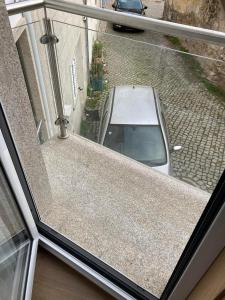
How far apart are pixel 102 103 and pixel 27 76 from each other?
0.59 m

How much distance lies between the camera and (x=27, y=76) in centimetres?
155

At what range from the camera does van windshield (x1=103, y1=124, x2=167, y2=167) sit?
177 cm

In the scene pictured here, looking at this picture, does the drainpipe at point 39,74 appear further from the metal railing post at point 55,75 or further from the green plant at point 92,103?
the green plant at point 92,103

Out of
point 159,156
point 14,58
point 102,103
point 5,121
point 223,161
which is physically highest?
point 14,58

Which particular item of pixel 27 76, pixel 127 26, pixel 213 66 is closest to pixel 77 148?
pixel 27 76

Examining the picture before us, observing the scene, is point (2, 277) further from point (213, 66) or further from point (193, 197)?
point (213, 66)

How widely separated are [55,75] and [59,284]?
116cm

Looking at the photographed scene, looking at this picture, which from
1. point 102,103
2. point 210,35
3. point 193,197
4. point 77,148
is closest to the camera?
point 210,35

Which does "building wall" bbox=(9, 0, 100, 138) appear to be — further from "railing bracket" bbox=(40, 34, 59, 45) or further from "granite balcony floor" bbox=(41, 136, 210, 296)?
Result: "granite balcony floor" bbox=(41, 136, 210, 296)

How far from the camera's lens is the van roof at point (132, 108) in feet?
5.80

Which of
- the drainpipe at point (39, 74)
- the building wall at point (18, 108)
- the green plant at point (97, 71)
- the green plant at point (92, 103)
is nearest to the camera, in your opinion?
the building wall at point (18, 108)

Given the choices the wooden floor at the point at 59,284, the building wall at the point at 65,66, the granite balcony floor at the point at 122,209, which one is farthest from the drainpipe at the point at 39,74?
the wooden floor at the point at 59,284

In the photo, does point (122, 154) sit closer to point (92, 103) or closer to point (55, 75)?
point (92, 103)

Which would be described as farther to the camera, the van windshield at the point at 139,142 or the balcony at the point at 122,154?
the van windshield at the point at 139,142
